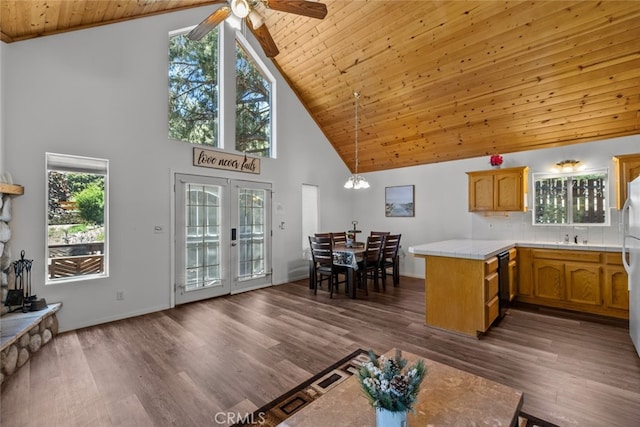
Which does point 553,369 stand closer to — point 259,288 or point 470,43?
point 470,43

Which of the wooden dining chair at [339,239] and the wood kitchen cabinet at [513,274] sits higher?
the wooden dining chair at [339,239]

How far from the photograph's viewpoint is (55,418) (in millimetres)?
1931

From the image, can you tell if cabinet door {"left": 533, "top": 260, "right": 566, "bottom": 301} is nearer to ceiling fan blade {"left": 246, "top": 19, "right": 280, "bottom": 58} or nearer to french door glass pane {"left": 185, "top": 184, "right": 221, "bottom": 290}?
ceiling fan blade {"left": 246, "top": 19, "right": 280, "bottom": 58}

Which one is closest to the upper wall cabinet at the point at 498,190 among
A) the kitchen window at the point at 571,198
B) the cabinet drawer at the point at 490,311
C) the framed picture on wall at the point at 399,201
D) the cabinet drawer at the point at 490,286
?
the kitchen window at the point at 571,198

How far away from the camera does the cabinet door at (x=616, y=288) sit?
11.6 feet

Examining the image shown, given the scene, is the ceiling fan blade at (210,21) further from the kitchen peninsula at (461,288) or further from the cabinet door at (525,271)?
the cabinet door at (525,271)

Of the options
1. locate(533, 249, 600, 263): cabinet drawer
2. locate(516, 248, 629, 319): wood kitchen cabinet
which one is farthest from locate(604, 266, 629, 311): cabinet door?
locate(533, 249, 600, 263): cabinet drawer

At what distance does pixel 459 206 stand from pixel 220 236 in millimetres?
4490

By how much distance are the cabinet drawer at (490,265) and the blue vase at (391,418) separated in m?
2.45

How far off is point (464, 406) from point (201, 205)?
4269 millimetres

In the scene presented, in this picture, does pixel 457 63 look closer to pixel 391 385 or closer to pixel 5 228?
pixel 391 385

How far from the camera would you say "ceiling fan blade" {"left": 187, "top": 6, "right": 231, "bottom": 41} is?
259cm

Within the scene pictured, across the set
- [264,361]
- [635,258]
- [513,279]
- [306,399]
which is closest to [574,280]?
[513,279]

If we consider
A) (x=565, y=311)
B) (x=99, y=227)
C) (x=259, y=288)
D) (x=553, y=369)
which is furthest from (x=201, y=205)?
(x=565, y=311)
